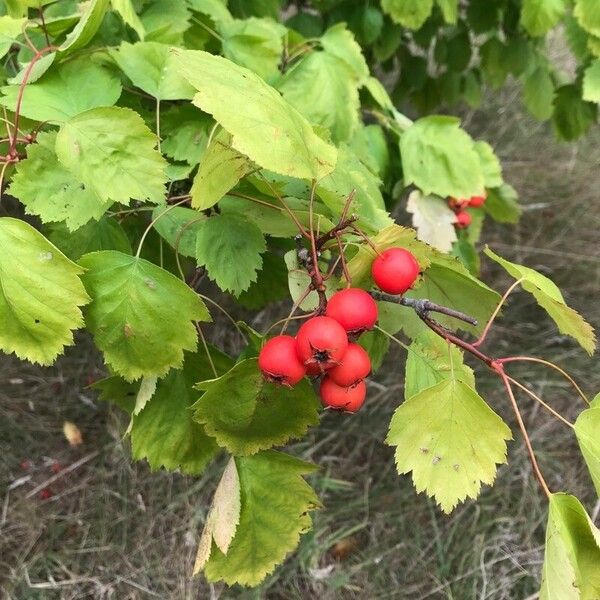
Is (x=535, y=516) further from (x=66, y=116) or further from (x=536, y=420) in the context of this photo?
(x=66, y=116)

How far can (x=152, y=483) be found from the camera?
1.71 m

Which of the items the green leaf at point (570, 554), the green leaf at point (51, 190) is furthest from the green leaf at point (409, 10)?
the green leaf at point (570, 554)

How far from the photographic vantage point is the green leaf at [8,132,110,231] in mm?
720

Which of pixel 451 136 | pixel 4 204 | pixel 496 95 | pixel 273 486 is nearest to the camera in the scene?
pixel 273 486

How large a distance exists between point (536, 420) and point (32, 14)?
159 centimetres

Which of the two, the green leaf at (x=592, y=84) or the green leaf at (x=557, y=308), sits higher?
the green leaf at (x=592, y=84)

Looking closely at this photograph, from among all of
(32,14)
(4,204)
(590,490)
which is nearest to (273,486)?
(32,14)

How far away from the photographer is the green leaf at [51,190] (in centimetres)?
72

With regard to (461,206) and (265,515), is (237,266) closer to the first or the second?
(265,515)

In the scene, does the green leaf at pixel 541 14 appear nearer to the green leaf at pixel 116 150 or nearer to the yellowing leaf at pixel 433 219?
the yellowing leaf at pixel 433 219

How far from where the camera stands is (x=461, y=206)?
110cm

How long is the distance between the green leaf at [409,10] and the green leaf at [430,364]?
2.32ft

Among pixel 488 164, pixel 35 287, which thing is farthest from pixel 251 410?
pixel 488 164

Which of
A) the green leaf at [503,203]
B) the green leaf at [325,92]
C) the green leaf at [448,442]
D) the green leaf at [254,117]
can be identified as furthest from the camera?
the green leaf at [503,203]
